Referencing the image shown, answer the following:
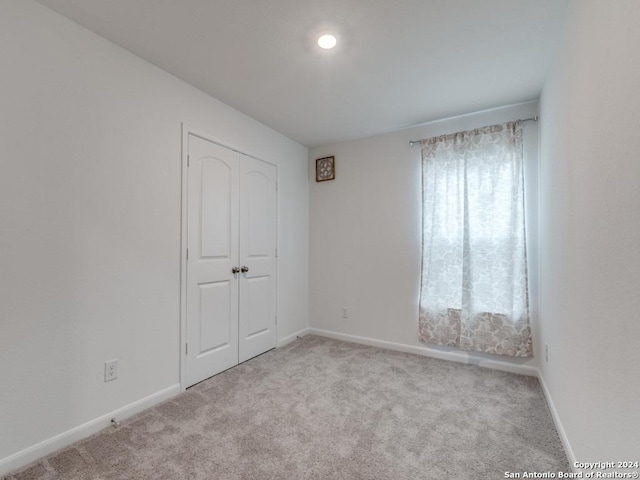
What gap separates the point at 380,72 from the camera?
2273mm

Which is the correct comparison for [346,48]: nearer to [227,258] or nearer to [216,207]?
[216,207]

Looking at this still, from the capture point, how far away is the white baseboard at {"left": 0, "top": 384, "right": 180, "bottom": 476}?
1.52 meters

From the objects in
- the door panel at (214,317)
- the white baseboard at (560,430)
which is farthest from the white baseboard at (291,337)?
the white baseboard at (560,430)

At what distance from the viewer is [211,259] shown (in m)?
2.65

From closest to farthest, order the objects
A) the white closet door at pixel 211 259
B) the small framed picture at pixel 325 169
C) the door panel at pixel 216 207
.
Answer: the white closet door at pixel 211 259, the door panel at pixel 216 207, the small framed picture at pixel 325 169

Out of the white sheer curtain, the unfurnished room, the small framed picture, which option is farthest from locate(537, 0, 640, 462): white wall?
the small framed picture

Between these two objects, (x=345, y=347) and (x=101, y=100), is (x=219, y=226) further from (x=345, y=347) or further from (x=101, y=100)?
(x=345, y=347)

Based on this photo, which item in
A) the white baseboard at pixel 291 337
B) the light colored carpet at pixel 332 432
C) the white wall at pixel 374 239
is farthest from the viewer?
the white baseboard at pixel 291 337

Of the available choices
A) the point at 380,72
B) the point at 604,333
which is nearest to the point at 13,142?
the point at 380,72

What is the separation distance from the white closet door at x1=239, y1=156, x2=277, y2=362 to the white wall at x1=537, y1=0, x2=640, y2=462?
2.55m

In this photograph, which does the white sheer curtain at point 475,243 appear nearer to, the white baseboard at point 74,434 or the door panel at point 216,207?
the door panel at point 216,207

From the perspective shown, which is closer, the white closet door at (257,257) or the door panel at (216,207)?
the door panel at (216,207)

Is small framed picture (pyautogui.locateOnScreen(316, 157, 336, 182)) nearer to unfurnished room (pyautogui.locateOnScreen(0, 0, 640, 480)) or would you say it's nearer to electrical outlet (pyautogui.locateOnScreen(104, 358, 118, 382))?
unfurnished room (pyautogui.locateOnScreen(0, 0, 640, 480))

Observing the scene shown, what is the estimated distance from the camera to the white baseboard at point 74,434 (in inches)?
59.8
